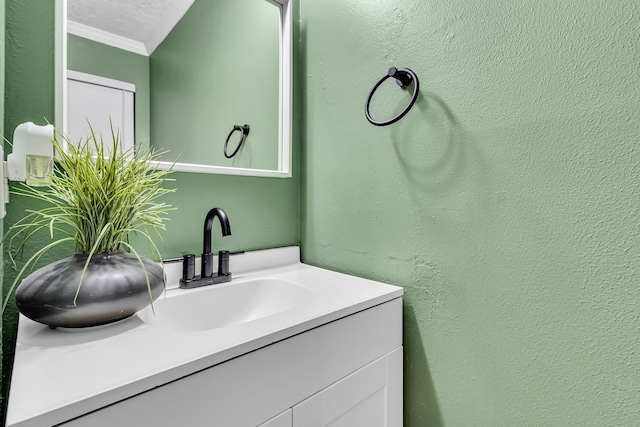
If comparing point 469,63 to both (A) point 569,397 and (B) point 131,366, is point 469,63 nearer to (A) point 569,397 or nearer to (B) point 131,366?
(A) point 569,397

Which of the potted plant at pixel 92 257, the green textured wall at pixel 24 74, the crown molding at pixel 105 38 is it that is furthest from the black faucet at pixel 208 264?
the crown molding at pixel 105 38

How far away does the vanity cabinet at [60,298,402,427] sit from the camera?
1.57 feet

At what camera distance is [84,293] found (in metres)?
0.58

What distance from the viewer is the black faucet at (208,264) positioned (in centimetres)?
92

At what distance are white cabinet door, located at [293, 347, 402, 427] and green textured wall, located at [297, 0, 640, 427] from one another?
68mm

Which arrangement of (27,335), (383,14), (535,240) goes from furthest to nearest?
1. (383,14)
2. (535,240)
3. (27,335)

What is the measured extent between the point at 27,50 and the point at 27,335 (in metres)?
0.65

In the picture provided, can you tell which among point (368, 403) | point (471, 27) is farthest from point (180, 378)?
point (471, 27)

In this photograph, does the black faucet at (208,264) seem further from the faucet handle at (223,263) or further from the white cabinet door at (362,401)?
the white cabinet door at (362,401)

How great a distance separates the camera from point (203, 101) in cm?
108

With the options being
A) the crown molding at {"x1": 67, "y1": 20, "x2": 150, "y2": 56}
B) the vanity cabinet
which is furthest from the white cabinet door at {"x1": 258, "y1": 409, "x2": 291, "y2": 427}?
the crown molding at {"x1": 67, "y1": 20, "x2": 150, "y2": 56}

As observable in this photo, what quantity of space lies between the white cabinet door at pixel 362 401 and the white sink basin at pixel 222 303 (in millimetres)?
234

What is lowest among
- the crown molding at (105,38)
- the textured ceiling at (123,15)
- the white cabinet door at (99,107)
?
the white cabinet door at (99,107)

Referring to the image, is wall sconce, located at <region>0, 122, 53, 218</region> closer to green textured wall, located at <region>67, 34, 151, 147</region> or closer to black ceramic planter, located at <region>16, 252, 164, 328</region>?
black ceramic planter, located at <region>16, 252, 164, 328</region>
